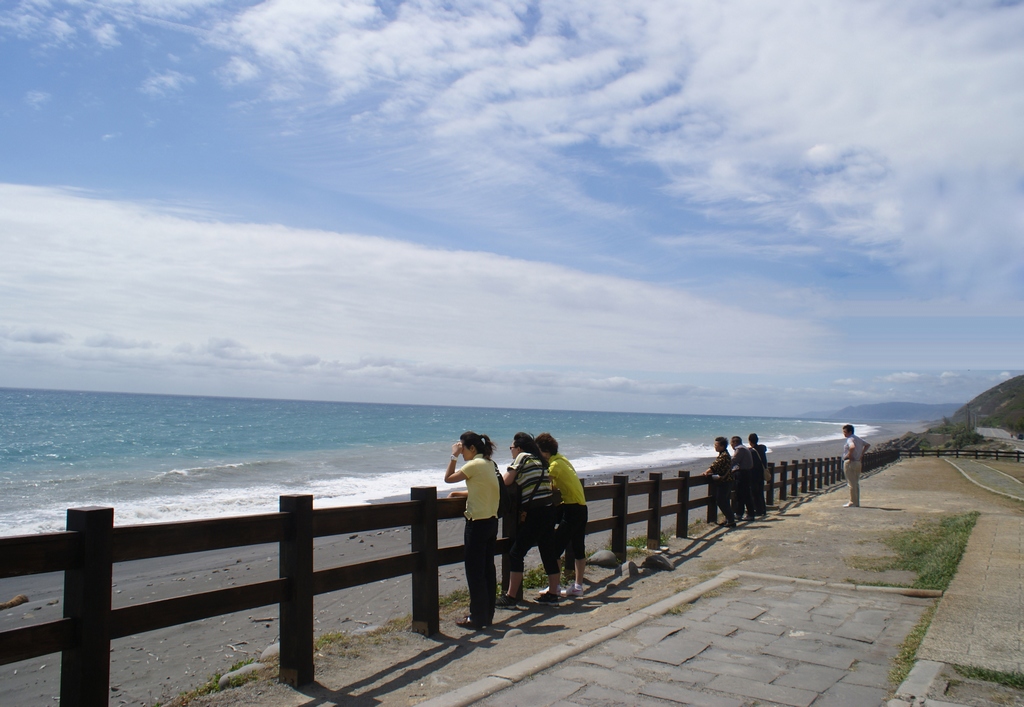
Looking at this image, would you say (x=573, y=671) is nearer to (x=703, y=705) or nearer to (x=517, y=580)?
(x=703, y=705)

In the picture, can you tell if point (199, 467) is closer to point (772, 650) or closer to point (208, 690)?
point (208, 690)

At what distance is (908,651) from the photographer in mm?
5043

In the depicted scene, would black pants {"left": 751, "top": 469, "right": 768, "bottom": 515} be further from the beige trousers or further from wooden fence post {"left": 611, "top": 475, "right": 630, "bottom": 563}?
wooden fence post {"left": 611, "top": 475, "right": 630, "bottom": 563}

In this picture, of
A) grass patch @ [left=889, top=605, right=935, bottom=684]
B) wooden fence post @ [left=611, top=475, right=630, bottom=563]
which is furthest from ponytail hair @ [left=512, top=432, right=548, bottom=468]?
grass patch @ [left=889, top=605, right=935, bottom=684]

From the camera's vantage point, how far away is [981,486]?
73.4 ft

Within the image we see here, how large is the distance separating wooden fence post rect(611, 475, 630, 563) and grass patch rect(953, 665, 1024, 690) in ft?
14.7

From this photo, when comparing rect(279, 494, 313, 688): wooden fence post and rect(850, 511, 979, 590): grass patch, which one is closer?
rect(279, 494, 313, 688): wooden fence post

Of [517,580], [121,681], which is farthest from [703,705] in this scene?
[121,681]

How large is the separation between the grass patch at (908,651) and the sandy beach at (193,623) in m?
4.55

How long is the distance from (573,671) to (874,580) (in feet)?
15.0

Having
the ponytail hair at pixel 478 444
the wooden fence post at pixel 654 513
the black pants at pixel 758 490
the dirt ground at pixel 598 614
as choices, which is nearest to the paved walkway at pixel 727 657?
the dirt ground at pixel 598 614

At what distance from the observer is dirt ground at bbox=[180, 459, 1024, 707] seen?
4605 millimetres

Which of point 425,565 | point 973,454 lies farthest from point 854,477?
point 973,454

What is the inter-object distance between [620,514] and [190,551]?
5.85 meters
